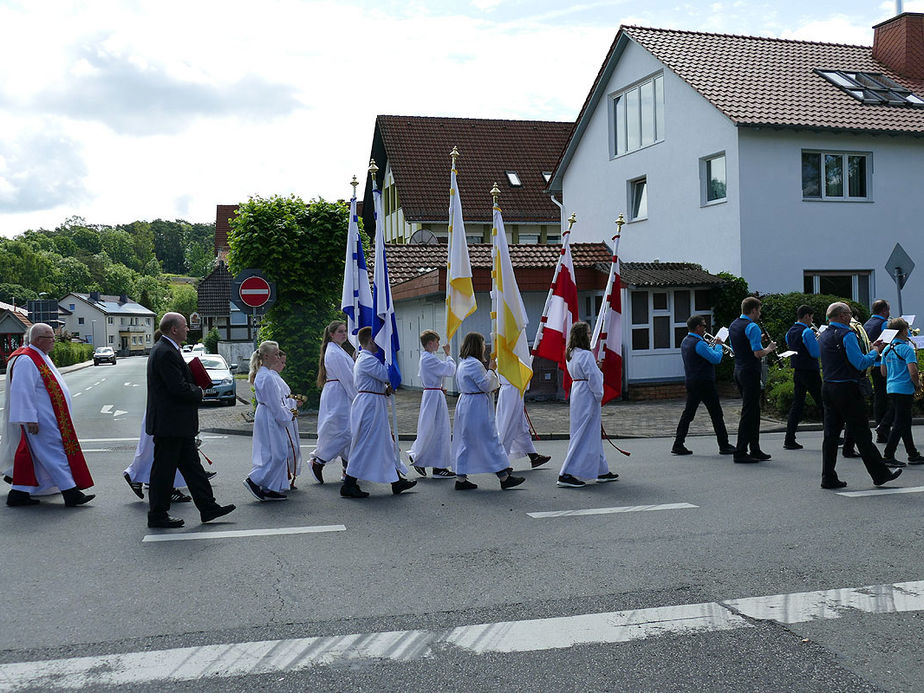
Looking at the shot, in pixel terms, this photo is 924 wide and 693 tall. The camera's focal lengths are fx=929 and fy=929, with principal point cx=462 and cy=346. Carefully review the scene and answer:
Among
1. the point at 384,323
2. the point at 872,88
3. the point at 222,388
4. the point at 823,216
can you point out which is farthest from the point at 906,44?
the point at 384,323

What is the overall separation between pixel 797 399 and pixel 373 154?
29909 millimetres

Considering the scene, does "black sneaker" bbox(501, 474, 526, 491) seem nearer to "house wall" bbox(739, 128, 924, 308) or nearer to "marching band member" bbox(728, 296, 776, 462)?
"marching band member" bbox(728, 296, 776, 462)

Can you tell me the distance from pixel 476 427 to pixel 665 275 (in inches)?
473

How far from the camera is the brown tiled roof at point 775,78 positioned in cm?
2220

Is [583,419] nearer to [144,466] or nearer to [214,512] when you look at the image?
[214,512]

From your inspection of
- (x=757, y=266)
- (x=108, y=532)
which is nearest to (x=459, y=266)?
(x=108, y=532)

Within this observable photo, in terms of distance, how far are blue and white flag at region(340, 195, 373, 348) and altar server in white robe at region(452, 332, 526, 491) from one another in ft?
6.35

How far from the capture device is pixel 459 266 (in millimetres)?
11070

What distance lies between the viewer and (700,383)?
1212 centimetres

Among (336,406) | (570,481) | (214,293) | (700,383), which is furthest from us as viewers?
(214,293)

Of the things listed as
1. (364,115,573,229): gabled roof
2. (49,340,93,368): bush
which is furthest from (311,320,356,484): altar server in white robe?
(49,340,93,368): bush

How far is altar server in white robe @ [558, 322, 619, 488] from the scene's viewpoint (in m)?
9.47

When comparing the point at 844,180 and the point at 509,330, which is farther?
the point at 844,180

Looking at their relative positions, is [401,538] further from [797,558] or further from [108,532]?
[797,558]
